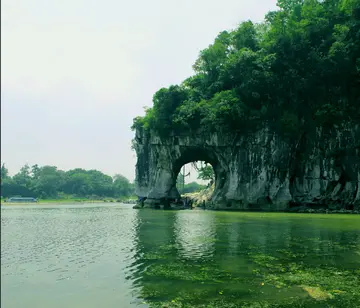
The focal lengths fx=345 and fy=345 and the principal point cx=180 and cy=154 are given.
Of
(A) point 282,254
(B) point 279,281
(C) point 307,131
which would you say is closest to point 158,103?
(C) point 307,131

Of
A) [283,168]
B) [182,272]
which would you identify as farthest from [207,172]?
[182,272]

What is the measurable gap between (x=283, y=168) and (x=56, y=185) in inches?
2779

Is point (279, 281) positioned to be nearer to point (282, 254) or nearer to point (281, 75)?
point (282, 254)

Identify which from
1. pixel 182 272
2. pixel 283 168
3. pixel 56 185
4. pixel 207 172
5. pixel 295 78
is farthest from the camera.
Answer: pixel 56 185

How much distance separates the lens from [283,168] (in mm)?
29562

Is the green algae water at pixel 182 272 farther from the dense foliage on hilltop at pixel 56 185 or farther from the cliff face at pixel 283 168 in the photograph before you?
the dense foliage on hilltop at pixel 56 185

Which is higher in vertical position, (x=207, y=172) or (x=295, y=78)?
(x=295, y=78)

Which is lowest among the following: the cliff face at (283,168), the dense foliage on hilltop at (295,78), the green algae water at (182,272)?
the green algae water at (182,272)

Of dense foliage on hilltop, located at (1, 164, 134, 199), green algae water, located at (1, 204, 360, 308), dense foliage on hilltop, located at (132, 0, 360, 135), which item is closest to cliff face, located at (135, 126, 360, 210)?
dense foliage on hilltop, located at (132, 0, 360, 135)

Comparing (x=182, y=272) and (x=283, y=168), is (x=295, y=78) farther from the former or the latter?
(x=182, y=272)

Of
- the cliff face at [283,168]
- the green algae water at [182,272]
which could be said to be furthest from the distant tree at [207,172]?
the green algae water at [182,272]

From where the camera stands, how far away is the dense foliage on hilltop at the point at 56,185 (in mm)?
76681

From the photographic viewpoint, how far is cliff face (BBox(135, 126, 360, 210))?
2767 cm

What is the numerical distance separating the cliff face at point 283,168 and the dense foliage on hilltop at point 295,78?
135 centimetres
